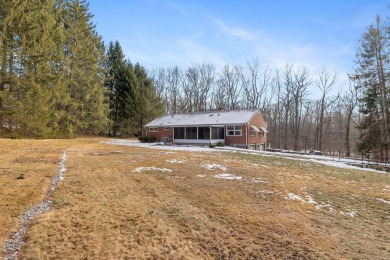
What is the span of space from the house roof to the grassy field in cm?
1724

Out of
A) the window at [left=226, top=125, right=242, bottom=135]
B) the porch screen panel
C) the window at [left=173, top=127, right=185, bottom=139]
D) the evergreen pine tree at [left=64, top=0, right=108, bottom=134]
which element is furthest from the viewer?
the evergreen pine tree at [left=64, top=0, right=108, bottom=134]

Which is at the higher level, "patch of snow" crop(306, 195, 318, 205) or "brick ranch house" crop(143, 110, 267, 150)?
"brick ranch house" crop(143, 110, 267, 150)

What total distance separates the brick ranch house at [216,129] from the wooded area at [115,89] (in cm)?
1023

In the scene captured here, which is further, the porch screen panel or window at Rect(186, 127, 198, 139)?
window at Rect(186, 127, 198, 139)

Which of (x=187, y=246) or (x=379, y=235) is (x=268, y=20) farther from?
(x=187, y=246)

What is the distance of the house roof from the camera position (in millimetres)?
26680

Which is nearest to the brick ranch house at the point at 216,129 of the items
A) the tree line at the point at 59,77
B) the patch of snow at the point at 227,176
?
the tree line at the point at 59,77

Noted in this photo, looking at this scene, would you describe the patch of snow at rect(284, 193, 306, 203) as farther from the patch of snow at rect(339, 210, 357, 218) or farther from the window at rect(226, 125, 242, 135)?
the window at rect(226, 125, 242, 135)

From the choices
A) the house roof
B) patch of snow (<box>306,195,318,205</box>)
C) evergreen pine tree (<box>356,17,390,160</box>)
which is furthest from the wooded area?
patch of snow (<box>306,195,318,205</box>)

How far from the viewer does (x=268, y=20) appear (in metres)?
17.3

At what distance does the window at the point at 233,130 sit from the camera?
85.3 feet

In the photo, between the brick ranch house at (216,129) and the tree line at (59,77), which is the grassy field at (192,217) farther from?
the brick ranch house at (216,129)

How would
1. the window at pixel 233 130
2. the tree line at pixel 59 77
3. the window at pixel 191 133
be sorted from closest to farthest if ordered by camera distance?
1. the tree line at pixel 59 77
2. the window at pixel 233 130
3. the window at pixel 191 133

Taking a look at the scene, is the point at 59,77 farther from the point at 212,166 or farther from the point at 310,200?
the point at 310,200
